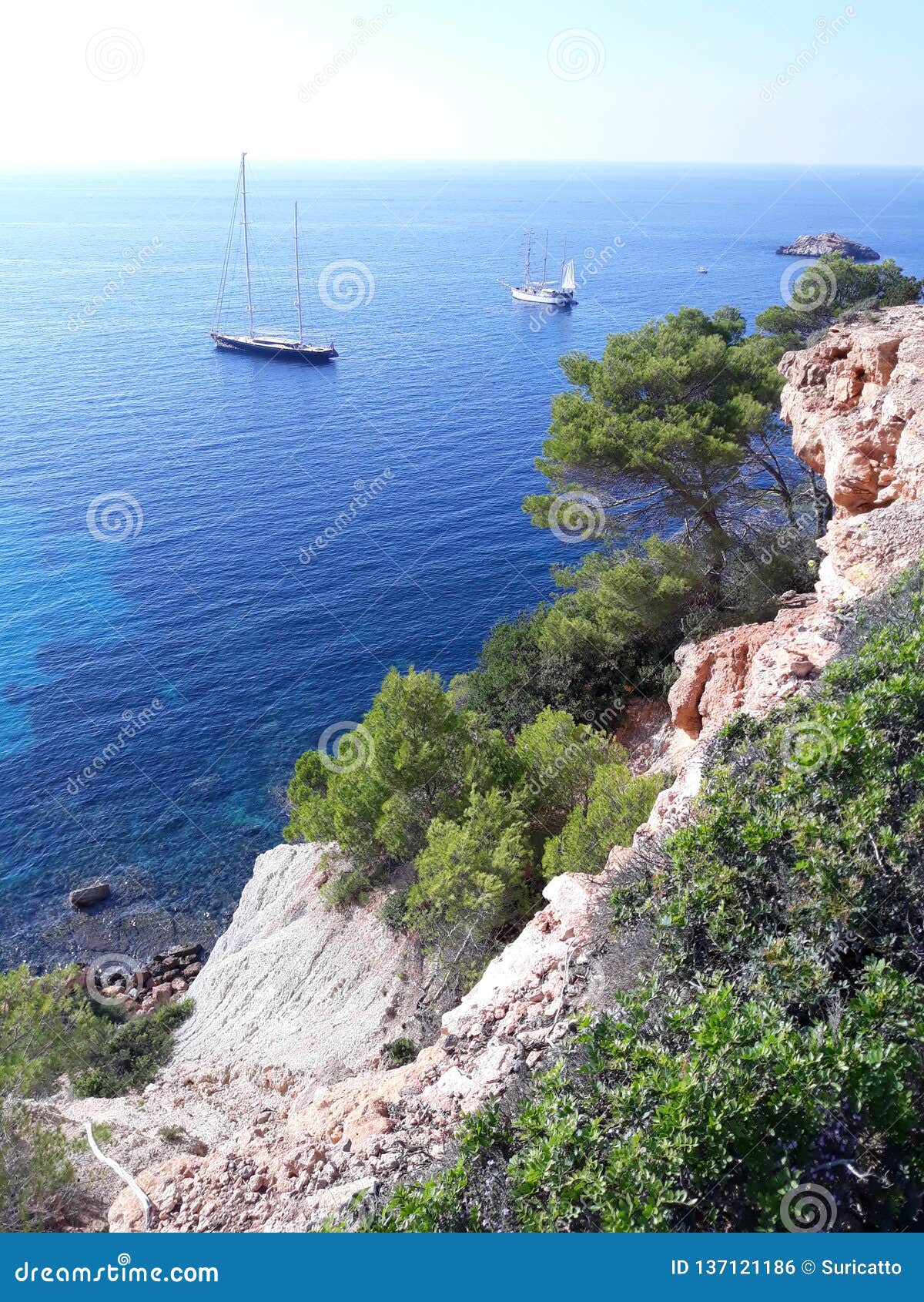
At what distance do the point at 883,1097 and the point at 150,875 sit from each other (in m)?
29.5

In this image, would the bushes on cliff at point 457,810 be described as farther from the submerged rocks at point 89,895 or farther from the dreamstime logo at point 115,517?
the dreamstime logo at point 115,517

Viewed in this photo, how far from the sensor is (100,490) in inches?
2222

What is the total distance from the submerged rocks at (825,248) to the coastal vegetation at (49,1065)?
148652mm

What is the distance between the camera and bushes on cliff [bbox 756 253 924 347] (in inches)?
1070

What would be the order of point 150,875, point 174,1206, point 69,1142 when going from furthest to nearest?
point 150,875 → point 69,1142 → point 174,1206

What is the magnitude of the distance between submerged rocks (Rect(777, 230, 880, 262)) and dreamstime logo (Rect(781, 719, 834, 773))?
148 metres

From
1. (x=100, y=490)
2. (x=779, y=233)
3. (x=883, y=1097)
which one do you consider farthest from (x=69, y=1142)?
(x=779, y=233)

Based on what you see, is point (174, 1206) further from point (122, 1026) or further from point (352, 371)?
point (352, 371)

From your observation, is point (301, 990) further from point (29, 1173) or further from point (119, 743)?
point (119, 743)

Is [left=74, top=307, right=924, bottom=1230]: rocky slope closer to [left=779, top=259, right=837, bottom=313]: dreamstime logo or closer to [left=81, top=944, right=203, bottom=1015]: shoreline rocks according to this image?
[left=81, top=944, right=203, bottom=1015]: shoreline rocks

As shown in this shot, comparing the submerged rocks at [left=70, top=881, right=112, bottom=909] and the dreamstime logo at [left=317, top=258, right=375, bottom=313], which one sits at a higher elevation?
the dreamstime logo at [left=317, top=258, right=375, bottom=313]

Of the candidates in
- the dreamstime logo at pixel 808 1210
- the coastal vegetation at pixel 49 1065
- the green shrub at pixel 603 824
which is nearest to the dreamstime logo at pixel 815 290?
the green shrub at pixel 603 824

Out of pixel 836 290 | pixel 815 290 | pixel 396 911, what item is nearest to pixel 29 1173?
pixel 396 911

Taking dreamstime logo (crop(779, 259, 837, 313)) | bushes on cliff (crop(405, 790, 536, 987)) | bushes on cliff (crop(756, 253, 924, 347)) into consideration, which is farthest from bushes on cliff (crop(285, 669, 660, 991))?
dreamstime logo (crop(779, 259, 837, 313))
